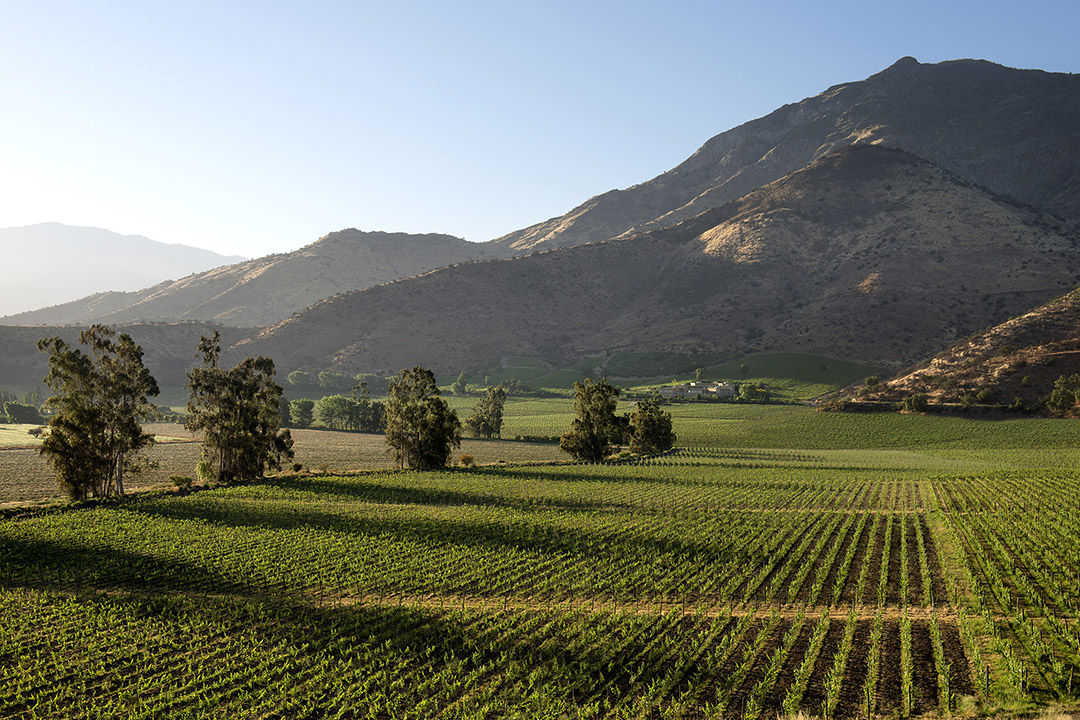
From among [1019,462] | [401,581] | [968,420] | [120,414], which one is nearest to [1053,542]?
[401,581]

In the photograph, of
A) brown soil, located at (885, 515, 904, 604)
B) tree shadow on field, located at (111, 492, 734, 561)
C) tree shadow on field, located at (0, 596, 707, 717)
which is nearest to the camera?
tree shadow on field, located at (0, 596, 707, 717)

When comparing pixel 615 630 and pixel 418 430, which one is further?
pixel 418 430

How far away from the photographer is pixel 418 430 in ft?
287

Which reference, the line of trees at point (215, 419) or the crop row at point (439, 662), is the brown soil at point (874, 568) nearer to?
the crop row at point (439, 662)

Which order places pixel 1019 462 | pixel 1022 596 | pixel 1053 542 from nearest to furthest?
pixel 1022 596 → pixel 1053 542 → pixel 1019 462

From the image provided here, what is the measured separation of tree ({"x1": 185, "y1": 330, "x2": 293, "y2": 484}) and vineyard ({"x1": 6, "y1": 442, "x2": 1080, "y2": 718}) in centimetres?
2165

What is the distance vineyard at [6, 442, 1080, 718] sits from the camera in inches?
770

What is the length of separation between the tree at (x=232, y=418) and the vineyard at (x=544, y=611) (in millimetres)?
21650

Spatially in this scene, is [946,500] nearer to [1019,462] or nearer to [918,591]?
[918,591]

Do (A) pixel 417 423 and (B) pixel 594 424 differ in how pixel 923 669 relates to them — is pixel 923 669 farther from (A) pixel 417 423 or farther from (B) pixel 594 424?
(B) pixel 594 424

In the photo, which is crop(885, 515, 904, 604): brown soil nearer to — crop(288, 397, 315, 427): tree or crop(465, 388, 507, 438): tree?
crop(465, 388, 507, 438): tree

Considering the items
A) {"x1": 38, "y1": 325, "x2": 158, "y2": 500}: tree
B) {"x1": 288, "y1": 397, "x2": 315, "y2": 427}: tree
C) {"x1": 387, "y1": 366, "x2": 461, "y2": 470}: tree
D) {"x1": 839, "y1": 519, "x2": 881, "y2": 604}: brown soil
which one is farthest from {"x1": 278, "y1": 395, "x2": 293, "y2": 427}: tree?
{"x1": 839, "y1": 519, "x2": 881, "y2": 604}: brown soil

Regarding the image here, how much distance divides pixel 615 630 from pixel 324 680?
10.4 meters

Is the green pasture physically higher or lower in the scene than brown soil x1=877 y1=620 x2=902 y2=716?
higher
